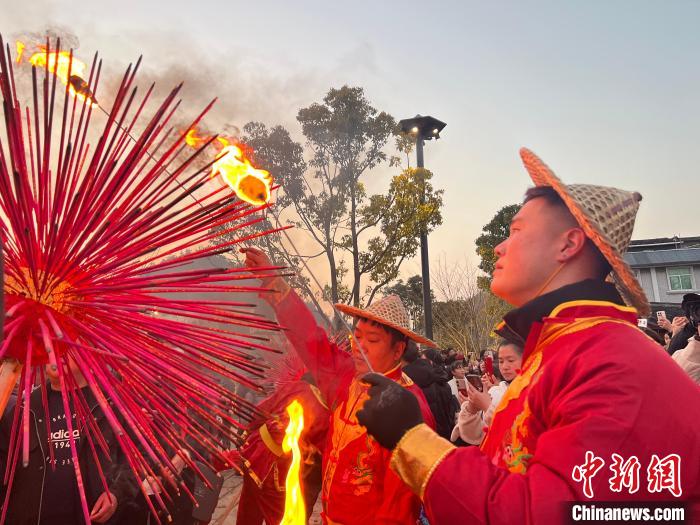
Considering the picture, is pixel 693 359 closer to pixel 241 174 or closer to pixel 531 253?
pixel 531 253

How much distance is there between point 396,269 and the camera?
590 inches

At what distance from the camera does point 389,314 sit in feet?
12.8

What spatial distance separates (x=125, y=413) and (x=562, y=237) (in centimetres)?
158

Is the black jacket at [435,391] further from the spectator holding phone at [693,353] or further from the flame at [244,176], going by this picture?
the flame at [244,176]

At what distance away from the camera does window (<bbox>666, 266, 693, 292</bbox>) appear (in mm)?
35469

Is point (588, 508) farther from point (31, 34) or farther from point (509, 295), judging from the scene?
point (31, 34)

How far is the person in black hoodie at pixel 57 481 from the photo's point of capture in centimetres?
307

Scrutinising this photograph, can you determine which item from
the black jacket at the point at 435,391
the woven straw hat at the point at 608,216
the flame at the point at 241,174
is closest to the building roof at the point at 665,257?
the black jacket at the point at 435,391

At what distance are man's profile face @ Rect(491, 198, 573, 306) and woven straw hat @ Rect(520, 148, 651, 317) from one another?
0.31 feet

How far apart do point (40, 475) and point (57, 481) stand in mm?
113

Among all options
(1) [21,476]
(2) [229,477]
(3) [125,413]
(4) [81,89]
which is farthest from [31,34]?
(2) [229,477]

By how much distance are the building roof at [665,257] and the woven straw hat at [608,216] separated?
38357 millimetres

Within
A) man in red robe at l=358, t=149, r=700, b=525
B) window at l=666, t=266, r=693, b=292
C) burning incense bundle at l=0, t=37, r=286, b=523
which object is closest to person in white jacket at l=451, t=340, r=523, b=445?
man in red robe at l=358, t=149, r=700, b=525

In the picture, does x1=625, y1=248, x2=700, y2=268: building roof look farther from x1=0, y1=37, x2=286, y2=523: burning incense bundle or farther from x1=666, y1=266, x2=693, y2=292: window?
x1=0, y1=37, x2=286, y2=523: burning incense bundle
